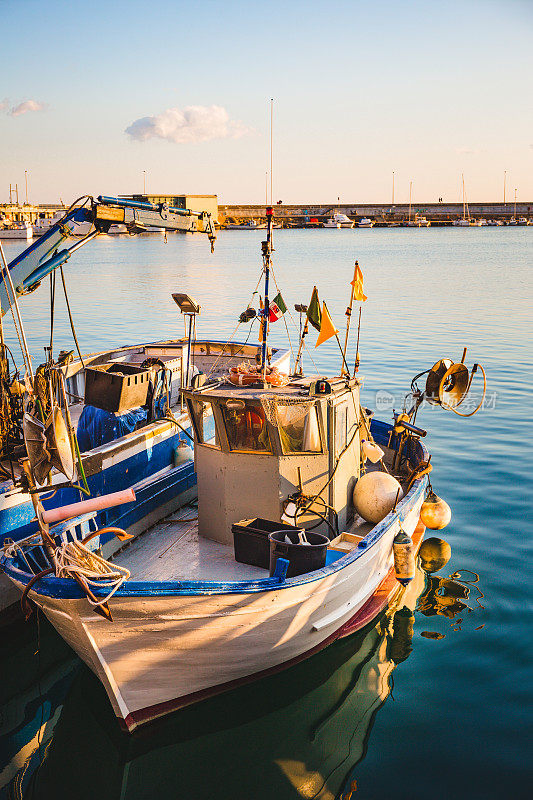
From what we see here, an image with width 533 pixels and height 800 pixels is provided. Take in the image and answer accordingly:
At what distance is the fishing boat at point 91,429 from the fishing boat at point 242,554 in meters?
0.55

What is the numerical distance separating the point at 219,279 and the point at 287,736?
188 feet

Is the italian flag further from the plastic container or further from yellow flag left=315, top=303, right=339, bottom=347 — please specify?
the plastic container

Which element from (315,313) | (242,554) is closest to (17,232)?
(315,313)

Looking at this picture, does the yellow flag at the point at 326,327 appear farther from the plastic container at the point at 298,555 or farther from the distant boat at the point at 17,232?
the distant boat at the point at 17,232

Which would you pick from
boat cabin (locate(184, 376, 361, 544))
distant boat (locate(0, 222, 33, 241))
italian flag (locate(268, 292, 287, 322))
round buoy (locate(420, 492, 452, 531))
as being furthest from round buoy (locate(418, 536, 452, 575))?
distant boat (locate(0, 222, 33, 241))

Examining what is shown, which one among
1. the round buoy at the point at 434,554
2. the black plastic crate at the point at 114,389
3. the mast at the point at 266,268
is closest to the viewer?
the mast at the point at 266,268

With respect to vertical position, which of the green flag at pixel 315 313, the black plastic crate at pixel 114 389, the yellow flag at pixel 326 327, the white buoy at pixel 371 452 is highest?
the green flag at pixel 315 313

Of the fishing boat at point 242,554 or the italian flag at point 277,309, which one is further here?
the italian flag at point 277,309

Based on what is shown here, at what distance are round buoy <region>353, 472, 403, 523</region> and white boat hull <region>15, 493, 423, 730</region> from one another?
175 centimetres

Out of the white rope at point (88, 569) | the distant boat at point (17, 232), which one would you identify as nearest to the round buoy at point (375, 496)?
the white rope at point (88, 569)

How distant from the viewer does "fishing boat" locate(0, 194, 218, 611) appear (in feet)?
28.2

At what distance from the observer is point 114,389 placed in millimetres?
13180

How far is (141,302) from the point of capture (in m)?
47.2

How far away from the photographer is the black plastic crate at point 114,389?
13.1 m
